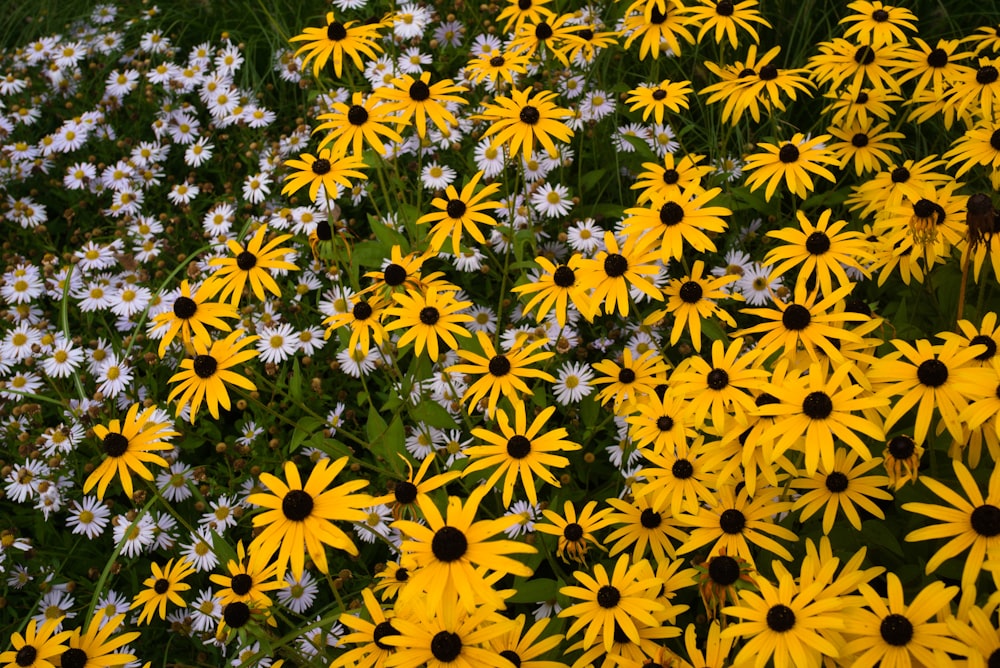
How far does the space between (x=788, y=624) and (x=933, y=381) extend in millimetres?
680

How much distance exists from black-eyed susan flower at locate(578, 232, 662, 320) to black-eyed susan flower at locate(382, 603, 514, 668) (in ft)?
3.47

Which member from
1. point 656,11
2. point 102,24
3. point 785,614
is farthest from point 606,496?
point 102,24

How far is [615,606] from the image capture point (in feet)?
6.39

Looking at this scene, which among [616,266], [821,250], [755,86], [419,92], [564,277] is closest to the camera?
[821,250]

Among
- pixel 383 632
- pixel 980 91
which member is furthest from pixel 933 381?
pixel 980 91

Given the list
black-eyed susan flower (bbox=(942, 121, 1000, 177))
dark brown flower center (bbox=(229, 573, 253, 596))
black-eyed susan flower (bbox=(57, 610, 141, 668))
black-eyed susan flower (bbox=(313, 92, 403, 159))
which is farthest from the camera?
black-eyed susan flower (bbox=(313, 92, 403, 159))

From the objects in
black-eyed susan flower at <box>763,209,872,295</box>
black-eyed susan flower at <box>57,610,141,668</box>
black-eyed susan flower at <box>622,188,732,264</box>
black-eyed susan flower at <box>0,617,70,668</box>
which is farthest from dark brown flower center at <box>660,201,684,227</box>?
black-eyed susan flower at <box>0,617,70,668</box>

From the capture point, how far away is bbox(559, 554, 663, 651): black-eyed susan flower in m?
1.87

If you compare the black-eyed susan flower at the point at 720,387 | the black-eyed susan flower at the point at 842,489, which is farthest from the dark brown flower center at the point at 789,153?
the black-eyed susan flower at the point at 842,489

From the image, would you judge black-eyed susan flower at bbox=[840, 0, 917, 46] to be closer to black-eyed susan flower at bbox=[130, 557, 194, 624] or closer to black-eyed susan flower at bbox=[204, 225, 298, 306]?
black-eyed susan flower at bbox=[204, 225, 298, 306]

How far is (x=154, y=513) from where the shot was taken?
11.3ft

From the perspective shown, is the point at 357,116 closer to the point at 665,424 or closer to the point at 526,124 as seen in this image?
the point at 526,124

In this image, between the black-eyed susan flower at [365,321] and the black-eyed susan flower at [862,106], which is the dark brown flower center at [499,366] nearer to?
the black-eyed susan flower at [365,321]

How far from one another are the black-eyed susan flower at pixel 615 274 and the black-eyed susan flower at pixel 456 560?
91cm
